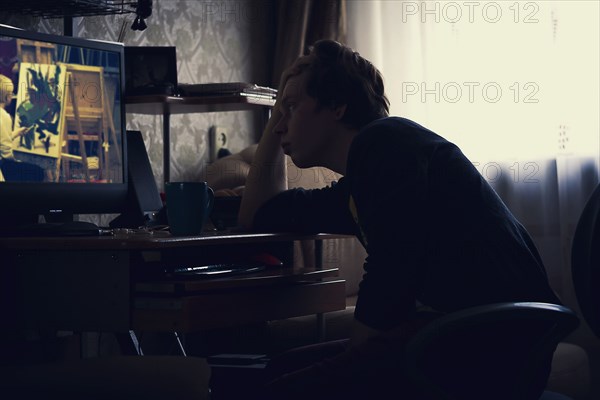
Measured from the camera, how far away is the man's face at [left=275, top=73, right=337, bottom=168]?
1743 millimetres

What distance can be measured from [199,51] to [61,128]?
1.41 meters

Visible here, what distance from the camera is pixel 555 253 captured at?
3.21 m

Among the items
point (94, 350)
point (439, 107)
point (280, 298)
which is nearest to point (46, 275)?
point (280, 298)

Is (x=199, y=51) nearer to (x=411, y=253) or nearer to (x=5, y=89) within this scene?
(x=5, y=89)

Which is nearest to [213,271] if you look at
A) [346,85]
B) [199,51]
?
[346,85]

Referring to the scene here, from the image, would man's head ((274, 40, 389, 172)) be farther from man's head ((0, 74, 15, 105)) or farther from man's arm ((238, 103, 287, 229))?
man's head ((0, 74, 15, 105))

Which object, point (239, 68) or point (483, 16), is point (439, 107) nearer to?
point (483, 16)

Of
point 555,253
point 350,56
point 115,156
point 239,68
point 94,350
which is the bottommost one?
point 94,350

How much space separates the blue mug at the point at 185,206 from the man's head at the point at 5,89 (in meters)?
0.38

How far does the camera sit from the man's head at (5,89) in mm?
1729

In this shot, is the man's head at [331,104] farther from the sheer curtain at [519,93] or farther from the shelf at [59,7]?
the sheer curtain at [519,93]

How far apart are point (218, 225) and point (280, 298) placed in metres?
0.40

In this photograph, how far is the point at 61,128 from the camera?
184 centimetres

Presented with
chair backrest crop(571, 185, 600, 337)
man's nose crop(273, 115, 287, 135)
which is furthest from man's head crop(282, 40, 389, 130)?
chair backrest crop(571, 185, 600, 337)
